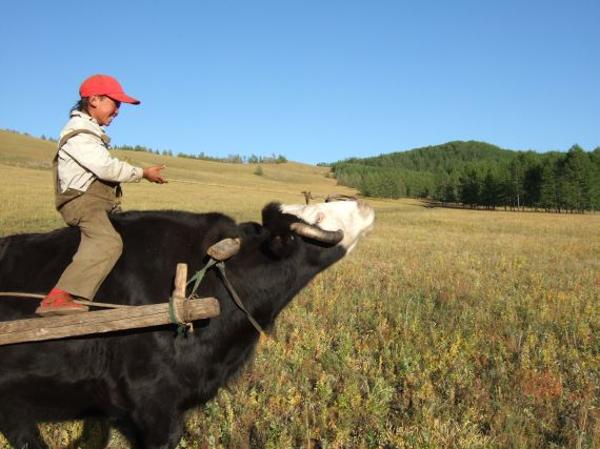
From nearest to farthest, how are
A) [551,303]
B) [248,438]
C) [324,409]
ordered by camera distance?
[248,438]
[324,409]
[551,303]

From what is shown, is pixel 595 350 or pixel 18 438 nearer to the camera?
pixel 18 438

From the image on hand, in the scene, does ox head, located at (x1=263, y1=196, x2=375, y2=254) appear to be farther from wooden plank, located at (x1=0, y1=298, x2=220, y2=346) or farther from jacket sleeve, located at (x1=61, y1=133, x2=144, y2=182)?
jacket sleeve, located at (x1=61, y1=133, x2=144, y2=182)

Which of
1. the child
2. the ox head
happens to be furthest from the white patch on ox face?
the child

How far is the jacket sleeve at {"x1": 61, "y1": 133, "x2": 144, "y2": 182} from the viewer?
3312mm

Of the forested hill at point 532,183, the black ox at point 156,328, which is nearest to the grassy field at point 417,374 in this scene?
the black ox at point 156,328

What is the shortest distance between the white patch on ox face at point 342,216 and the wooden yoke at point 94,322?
1.05 meters

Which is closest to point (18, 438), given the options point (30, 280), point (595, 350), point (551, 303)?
point (30, 280)

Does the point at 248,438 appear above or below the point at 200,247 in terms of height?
below

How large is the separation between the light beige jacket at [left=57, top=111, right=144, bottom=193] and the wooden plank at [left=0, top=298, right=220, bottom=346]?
0.98 m

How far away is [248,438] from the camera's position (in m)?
4.13

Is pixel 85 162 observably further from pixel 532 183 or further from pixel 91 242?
pixel 532 183

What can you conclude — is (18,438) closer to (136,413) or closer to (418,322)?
(136,413)

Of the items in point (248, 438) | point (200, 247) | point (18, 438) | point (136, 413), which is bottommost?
point (248, 438)

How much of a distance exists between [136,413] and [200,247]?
3.86ft
